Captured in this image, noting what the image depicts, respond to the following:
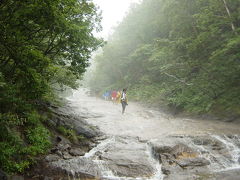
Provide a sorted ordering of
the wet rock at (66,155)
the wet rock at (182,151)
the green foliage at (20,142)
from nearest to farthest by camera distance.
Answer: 1. the green foliage at (20,142)
2. the wet rock at (66,155)
3. the wet rock at (182,151)

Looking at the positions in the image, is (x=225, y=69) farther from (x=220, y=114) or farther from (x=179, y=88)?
(x=179, y=88)

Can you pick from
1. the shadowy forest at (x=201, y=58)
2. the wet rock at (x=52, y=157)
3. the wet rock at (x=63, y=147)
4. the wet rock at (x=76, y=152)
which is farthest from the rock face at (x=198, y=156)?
the shadowy forest at (x=201, y=58)

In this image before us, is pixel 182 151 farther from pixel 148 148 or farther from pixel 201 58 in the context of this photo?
pixel 201 58

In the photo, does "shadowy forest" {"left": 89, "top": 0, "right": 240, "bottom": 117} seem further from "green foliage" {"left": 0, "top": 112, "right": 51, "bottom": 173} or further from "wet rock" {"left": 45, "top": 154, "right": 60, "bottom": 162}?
"green foliage" {"left": 0, "top": 112, "right": 51, "bottom": 173}

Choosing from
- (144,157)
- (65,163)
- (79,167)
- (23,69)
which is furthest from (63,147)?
A: (23,69)

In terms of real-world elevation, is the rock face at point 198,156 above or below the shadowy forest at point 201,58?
below

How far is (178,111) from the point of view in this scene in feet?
63.6

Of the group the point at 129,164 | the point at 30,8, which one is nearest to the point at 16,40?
the point at 30,8

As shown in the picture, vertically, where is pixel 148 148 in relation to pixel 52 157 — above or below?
above

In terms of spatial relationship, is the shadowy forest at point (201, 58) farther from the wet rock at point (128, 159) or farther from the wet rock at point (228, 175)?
the wet rock at point (128, 159)

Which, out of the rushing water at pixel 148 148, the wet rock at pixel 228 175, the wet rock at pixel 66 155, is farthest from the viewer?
the wet rock at pixel 66 155

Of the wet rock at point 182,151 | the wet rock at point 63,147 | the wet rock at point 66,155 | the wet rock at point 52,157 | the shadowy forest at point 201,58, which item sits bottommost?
the wet rock at point 52,157

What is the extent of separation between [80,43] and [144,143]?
18.2 ft

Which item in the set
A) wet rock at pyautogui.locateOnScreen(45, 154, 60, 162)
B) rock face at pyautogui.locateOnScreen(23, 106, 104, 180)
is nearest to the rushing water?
rock face at pyautogui.locateOnScreen(23, 106, 104, 180)
